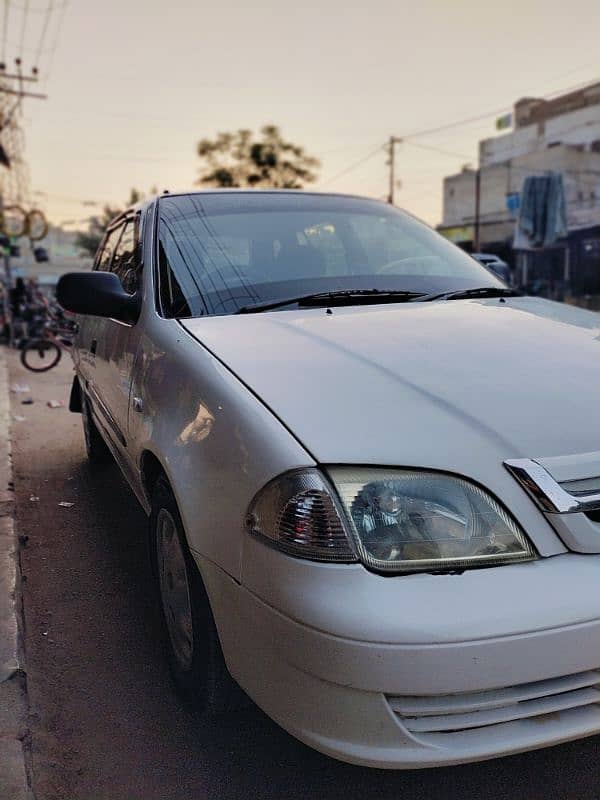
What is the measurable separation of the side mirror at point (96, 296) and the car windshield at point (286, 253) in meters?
0.16

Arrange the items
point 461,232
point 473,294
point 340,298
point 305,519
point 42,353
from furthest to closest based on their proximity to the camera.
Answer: point 461,232 < point 42,353 < point 473,294 < point 340,298 < point 305,519

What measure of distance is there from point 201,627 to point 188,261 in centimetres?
145

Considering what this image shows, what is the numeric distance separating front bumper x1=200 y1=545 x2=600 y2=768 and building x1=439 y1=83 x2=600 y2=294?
2545 cm

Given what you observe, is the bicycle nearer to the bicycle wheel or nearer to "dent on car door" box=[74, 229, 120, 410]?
the bicycle wheel

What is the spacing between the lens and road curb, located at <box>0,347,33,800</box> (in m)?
1.88

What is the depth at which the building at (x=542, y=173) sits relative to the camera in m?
26.1

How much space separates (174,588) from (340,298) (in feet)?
3.86

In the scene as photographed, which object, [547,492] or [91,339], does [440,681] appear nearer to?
[547,492]

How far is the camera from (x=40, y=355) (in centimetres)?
1114

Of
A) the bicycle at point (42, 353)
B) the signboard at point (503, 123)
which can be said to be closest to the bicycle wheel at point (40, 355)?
the bicycle at point (42, 353)

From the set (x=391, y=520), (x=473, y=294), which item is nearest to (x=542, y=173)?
(x=473, y=294)

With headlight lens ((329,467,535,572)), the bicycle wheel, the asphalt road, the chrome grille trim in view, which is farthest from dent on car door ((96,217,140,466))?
the bicycle wheel

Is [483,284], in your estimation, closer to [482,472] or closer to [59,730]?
[482,472]

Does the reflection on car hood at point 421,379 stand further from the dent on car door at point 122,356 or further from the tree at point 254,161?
the tree at point 254,161
